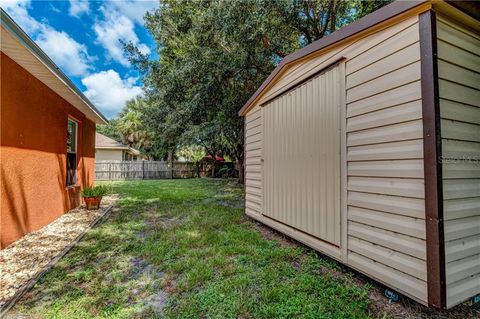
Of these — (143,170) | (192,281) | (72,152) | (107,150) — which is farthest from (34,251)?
(107,150)

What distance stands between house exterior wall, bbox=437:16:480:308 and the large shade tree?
507cm

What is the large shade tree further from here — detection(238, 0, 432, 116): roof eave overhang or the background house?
the background house

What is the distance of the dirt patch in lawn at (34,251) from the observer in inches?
98.6

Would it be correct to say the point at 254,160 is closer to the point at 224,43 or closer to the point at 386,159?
the point at 386,159

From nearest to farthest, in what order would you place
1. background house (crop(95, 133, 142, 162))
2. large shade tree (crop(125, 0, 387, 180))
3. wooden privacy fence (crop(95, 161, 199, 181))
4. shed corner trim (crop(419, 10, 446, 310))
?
shed corner trim (crop(419, 10, 446, 310))
large shade tree (crop(125, 0, 387, 180))
wooden privacy fence (crop(95, 161, 199, 181))
background house (crop(95, 133, 142, 162))

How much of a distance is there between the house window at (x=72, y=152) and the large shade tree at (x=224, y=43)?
11.4 feet

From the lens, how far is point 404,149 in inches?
80.1

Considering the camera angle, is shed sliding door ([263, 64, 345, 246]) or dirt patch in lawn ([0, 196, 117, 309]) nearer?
dirt patch in lawn ([0, 196, 117, 309])

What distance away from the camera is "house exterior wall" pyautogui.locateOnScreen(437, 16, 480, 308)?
1867 millimetres

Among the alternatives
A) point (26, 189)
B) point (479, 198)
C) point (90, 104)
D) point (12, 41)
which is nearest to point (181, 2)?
point (90, 104)

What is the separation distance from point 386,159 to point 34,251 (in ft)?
14.8

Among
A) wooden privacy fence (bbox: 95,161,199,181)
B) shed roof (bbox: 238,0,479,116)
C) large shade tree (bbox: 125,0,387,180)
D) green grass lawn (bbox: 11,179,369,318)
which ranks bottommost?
green grass lawn (bbox: 11,179,369,318)

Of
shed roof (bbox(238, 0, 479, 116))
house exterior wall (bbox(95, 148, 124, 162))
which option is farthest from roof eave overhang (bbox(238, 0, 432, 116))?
house exterior wall (bbox(95, 148, 124, 162))

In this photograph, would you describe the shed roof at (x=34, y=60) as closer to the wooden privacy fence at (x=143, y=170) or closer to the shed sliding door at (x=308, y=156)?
the shed sliding door at (x=308, y=156)
